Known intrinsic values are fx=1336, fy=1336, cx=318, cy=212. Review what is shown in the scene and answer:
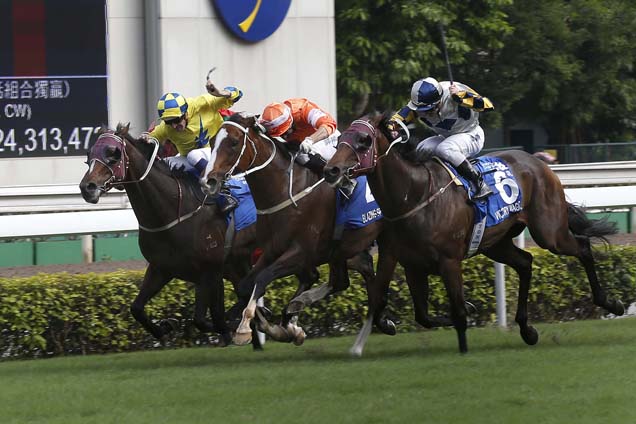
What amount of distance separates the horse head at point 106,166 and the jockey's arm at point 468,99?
196 cm

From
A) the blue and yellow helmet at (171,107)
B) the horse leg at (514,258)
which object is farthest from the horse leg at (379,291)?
the blue and yellow helmet at (171,107)

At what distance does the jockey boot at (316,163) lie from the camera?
26.3 ft

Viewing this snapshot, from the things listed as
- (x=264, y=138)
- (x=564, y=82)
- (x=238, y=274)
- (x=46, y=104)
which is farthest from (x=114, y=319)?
(x=564, y=82)

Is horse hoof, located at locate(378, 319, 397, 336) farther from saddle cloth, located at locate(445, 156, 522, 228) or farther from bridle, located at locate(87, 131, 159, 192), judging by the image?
bridle, located at locate(87, 131, 159, 192)

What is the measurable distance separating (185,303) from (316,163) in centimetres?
158

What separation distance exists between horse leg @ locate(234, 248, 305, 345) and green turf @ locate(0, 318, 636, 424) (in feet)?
0.54

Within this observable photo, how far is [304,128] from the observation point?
827 cm

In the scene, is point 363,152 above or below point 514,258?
above

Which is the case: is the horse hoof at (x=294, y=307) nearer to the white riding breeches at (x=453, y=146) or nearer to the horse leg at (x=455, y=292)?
the horse leg at (x=455, y=292)

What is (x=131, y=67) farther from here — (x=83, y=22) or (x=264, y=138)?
(x=264, y=138)

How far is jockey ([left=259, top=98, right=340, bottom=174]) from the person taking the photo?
794cm

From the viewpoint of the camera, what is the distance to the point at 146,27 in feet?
45.0

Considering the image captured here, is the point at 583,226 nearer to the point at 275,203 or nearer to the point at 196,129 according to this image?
the point at 275,203

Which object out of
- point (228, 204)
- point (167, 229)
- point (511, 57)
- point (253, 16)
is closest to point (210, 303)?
point (167, 229)
